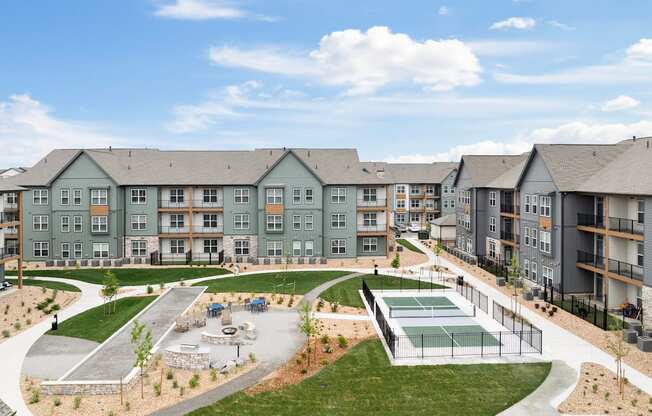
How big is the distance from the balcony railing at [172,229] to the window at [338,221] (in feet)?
57.1

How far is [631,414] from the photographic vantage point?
1780 centimetres

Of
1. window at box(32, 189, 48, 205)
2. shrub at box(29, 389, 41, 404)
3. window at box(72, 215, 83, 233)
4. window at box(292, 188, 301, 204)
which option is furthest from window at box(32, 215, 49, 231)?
shrub at box(29, 389, 41, 404)

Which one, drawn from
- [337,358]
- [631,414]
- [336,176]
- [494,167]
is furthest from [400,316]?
[494,167]

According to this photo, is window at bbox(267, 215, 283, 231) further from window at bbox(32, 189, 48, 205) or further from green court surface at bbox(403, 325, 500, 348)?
green court surface at bbox(403, 325, 500, 348)

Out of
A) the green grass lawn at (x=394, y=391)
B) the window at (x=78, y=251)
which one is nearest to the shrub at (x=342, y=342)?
the green grass lawn at (x=394, y=391)

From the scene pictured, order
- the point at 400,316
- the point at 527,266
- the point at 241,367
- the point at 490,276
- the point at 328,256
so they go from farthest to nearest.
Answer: the point at 328,256 → the point at 490,276 → the point at 527,266 → the point at 400,316 → the point at 241,367

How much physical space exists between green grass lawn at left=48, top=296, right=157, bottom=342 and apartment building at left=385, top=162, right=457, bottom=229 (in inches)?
2513

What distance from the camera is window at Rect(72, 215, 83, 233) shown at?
5347 centimetres

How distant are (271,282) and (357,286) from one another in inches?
319

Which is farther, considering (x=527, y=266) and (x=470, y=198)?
(x=470, y=198)

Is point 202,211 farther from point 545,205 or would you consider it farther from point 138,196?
point 545,205

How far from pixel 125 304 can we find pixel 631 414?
33066mm

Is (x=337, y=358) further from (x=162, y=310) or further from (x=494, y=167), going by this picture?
(x=494, y=167)

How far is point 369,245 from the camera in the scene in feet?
184
